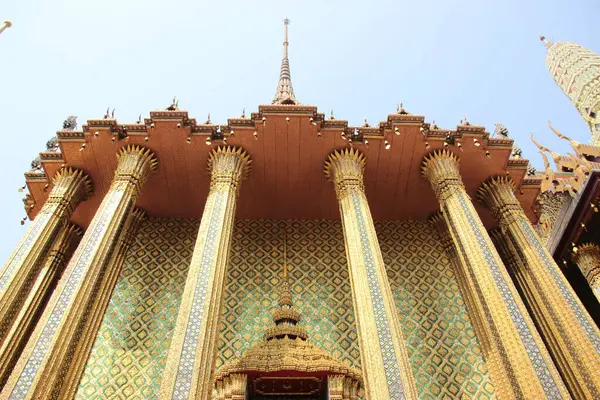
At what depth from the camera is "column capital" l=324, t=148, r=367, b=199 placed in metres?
8.47

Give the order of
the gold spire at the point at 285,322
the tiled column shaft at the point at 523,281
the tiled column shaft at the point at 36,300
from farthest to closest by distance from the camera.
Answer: the gold spire at the point at 285,322
the tiled column shaft at the point at 523,281
the tiled column shaft at the point at 36,300

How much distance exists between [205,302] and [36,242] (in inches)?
120

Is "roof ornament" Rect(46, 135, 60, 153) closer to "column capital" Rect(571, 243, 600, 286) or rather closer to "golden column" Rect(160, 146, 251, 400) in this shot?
"golden column" Rect(160, 146, 251, 400)

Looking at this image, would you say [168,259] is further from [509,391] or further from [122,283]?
[509,391]

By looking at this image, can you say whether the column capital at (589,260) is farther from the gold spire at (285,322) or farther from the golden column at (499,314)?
the gold spire at (285,322)

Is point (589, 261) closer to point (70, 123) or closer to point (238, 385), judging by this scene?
point (238, 385)

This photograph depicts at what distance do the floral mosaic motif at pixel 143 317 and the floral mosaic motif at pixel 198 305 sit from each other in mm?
2105

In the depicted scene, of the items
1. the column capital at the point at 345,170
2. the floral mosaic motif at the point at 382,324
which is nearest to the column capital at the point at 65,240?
the column capital at the point at 345,170

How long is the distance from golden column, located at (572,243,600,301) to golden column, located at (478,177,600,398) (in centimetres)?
333

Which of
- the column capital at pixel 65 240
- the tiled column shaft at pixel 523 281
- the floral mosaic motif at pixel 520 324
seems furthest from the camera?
the column capital at pixel 65 240

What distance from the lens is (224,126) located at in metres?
8.96

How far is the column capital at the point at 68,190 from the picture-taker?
27.8ft

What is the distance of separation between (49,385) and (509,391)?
17.8 feet

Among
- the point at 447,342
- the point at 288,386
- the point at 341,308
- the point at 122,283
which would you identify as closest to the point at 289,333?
the point at 288,386
